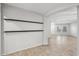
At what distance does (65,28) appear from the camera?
47.3 ft

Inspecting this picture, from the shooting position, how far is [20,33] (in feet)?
13.7

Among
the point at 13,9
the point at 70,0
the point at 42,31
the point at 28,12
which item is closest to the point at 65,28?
the point at 42,31

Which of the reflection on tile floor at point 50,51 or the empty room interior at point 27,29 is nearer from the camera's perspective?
the empty room interior at point 27,29

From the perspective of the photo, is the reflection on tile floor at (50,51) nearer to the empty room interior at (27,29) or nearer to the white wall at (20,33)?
the empty room interior at (27,29)

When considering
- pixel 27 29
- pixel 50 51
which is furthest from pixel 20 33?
pixel 50 51

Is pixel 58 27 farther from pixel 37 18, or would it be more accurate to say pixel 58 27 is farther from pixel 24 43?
pixel 24 43

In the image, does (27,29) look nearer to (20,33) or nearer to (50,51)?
(20,33)

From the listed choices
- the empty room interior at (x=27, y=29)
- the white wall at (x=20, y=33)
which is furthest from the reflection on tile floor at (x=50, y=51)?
the white wall at (x=20, y=33)

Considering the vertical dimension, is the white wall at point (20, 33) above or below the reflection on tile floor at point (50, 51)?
above

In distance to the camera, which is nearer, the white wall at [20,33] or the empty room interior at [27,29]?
the empty room interior at [27,29]

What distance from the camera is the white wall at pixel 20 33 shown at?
3.55 metres

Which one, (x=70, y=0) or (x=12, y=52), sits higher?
(x=70, y=0)

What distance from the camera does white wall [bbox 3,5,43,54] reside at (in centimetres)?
355

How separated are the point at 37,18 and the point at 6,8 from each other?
7.23ft
